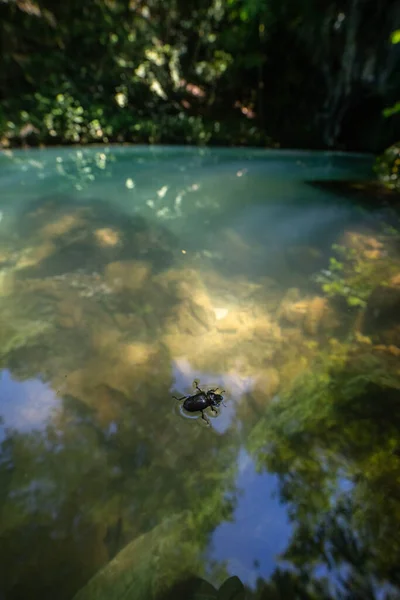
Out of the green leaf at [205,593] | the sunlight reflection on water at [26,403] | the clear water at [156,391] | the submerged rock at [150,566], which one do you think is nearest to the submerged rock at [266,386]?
the clear water at [156,391]

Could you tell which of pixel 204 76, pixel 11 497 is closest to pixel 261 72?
pixel 204 76

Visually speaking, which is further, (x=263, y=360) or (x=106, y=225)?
(x=106, y=225)

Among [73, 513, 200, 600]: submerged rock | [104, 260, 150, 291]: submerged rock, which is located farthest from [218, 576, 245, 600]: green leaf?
[104, 260, 150, 291]: submerged rock

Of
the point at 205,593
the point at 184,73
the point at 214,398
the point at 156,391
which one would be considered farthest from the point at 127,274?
the point at 184,73

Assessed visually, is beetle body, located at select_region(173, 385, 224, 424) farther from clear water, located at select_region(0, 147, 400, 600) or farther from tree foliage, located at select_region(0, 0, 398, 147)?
tree foliage, located at select_region(0, 0, 398, 147)

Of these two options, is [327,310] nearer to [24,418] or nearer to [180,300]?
[180,300]
